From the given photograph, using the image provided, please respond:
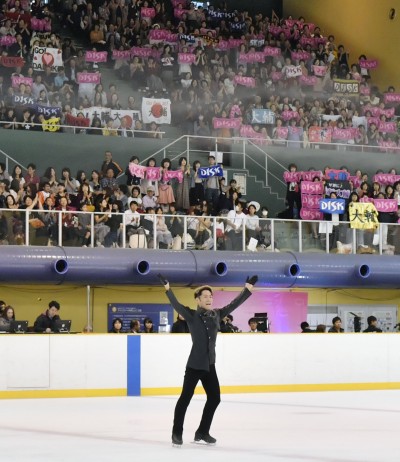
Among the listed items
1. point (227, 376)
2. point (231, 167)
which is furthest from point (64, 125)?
point (227, 376)

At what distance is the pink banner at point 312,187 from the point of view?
93.8 ft

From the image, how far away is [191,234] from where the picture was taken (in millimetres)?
26281

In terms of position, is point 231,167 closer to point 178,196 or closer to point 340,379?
point 178,196

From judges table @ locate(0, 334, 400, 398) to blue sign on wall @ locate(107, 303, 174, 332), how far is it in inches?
225

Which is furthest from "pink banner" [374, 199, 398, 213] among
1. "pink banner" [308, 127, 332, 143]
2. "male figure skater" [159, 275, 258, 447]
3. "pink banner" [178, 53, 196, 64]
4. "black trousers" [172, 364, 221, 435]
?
"black trousers" [172, 364, 221, 435]

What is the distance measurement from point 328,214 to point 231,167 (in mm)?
3590

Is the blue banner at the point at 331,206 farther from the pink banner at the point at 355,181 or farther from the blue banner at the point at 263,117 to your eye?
the blue banner at the point at 263,117

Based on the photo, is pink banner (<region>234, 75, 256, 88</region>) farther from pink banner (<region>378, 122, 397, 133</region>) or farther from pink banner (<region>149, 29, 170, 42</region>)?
pink banner (<region>378, 122, 397, 133</region>)

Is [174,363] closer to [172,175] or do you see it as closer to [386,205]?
[172,175]

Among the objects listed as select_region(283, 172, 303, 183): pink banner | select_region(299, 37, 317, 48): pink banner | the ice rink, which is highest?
select_region(299, 37, 317, 48): pink banner

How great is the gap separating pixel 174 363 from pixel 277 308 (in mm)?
8506

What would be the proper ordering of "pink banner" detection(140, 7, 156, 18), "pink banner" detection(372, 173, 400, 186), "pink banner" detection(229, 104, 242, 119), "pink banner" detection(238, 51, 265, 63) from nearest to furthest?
"pink banner" detection(372, 173, 400, 186) < "pink banner" detection(229, 104, 242, 119) < "pink banner" detection(238, 51, 265, 63) < "pink banner" detection(140, 7, 156, 18)

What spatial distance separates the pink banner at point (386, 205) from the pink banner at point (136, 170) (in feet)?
19.6

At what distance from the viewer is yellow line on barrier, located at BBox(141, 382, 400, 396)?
70.5 feet
